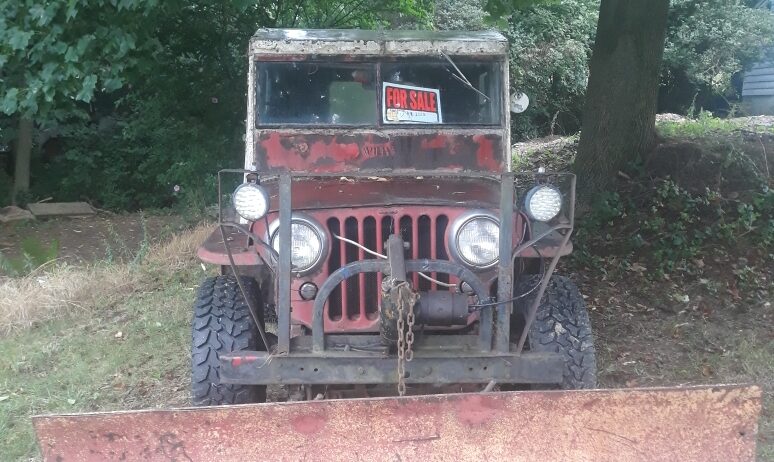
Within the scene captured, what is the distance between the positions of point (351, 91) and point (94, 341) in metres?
2.79

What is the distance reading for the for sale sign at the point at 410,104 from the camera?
411cm

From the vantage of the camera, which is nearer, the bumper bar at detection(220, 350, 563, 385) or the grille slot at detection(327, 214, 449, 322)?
the bumper bar at detection(220, 350, 563, 385)

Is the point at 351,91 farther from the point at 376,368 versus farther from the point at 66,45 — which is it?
the point at 66,45

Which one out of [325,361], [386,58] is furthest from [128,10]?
[325,361]

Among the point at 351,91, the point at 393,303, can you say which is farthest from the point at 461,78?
the point at 393,303

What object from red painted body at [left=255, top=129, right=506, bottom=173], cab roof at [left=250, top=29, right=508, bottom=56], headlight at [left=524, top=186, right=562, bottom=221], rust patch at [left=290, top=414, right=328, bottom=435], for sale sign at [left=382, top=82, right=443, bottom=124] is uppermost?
cab roof at [left=250, top=29, right=508, bottom=56]

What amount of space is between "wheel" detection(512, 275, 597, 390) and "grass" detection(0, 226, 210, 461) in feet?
7.45

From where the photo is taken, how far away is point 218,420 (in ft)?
8.84

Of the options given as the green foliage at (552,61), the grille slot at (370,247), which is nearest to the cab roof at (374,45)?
the grille slot at (370,247)

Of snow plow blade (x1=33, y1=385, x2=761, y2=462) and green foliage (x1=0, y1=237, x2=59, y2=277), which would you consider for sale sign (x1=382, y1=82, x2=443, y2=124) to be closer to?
Result: snow plow blade (x1=33, y1=385, x2=761, y2=462)

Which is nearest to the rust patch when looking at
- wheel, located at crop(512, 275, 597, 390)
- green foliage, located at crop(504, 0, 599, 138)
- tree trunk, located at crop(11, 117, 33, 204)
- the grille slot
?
the grille slot

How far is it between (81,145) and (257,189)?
1140cm

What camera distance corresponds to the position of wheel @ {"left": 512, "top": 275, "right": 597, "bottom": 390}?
331 cm

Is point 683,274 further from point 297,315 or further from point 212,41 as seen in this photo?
point 212,41
